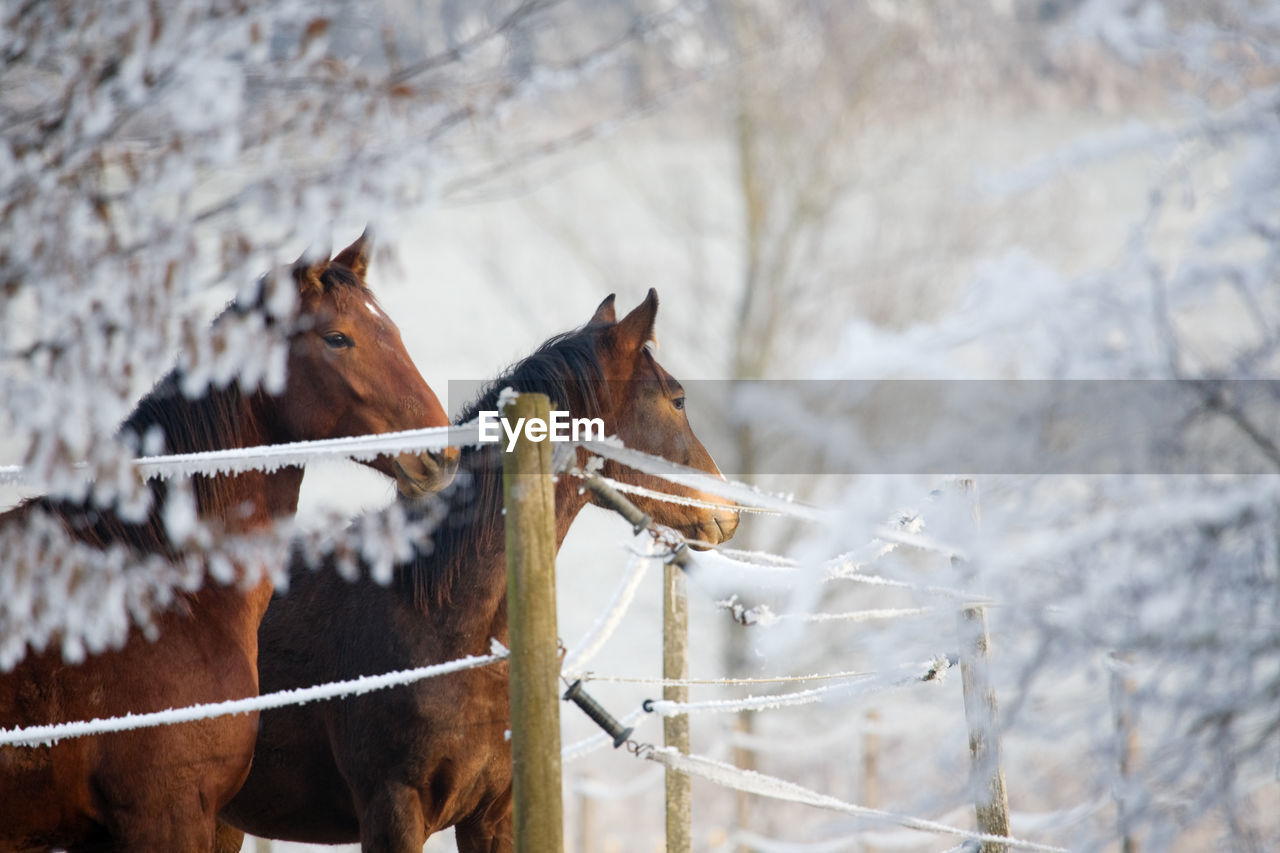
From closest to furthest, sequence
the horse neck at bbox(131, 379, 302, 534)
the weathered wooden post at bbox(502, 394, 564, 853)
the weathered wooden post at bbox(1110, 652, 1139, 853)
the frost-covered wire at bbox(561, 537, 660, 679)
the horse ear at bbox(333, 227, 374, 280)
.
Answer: the weathered wooden post at bbox(1110, 652, 1139, 853), the weathered wooden post at bbox(502, 394, 564, 853), the frost-covered wire at bbox(561, 537, 660, 679), the horse neck at bbox(131, 379, 302, 534), the horse ear at bbox(333, 227, 374, 280)

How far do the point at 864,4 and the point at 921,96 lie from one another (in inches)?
41.8

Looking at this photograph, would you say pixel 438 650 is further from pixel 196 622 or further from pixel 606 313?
pixel 606 313

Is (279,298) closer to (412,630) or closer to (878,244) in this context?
(412,630)

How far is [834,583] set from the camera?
9.49 meters

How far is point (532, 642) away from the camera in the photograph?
6.70 feet

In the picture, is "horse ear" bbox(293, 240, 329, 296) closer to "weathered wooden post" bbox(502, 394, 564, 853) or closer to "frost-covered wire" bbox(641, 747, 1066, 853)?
"weathered wooden post" bbox(502, 394, 564, 853)

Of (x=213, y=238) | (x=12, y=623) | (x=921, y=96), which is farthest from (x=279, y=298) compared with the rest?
(x=921, y=96)

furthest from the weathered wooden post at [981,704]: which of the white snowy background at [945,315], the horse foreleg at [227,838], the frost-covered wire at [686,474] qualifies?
the horse foreleg at [227,838]

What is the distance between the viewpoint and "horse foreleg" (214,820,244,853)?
3732 mm

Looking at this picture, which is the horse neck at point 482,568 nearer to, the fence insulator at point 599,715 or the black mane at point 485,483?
the black mane at point 485,483

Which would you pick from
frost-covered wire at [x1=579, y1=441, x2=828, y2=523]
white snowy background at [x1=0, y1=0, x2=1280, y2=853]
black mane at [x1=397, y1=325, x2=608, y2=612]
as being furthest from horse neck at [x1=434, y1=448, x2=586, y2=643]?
frost-covered wire at [x1=579, y1=441, x2=828, y2=523]

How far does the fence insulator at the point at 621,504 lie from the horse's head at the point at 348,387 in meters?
0.74

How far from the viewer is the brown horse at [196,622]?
2.41 metres

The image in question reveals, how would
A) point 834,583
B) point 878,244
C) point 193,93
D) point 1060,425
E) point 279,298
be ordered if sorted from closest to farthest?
point 1060,425, point 193,93, point 279,298, point 834,583, point 878,244
